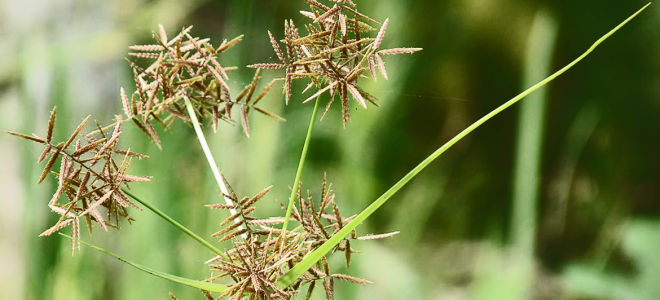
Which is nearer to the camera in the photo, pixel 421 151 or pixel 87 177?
pixel 87 177

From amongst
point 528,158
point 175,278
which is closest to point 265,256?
point 175,278

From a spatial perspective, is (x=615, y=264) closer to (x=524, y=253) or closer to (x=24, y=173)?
(x=524, y=253)

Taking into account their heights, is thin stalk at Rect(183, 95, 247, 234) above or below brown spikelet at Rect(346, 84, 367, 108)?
below

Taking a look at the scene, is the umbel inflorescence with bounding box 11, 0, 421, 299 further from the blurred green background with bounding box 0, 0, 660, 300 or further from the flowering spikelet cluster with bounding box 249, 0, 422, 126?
the blurred green background with bounding box 0, 0, 660, 300

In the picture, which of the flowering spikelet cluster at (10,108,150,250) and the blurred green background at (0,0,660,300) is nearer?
the flowering spikelet cluster at (10,108,150,250)

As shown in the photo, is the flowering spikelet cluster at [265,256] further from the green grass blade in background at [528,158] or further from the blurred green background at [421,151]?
the green grass blade in background at [528,158]

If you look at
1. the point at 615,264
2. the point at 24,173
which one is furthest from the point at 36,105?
the point at 615,264

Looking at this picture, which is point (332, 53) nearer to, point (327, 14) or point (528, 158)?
point (327, 14)

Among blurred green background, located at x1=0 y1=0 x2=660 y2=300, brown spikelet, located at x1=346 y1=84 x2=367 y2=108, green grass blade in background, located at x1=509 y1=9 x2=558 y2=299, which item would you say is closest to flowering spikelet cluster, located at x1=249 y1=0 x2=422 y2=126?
brown spikelet, located at x1=346 y1=84 x2=367 y2=108
